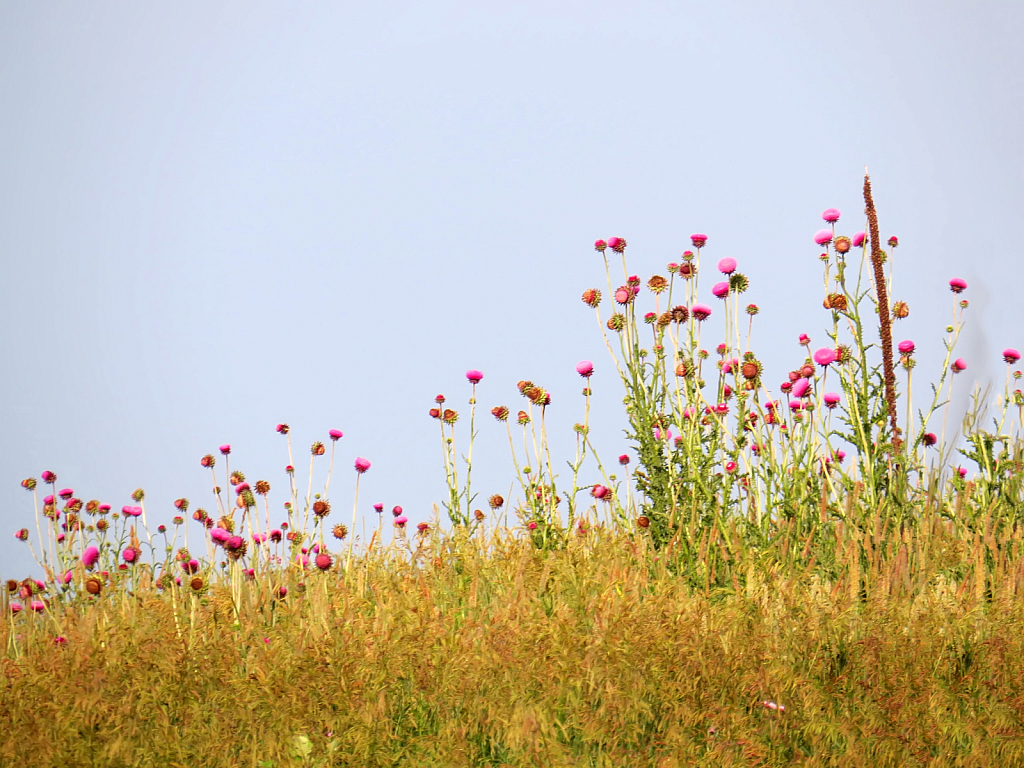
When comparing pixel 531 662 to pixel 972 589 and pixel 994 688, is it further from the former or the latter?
pixel 972 589

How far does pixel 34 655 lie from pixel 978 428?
512 cm

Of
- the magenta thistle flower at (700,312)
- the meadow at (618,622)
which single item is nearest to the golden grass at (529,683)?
the meadow at (618,622)

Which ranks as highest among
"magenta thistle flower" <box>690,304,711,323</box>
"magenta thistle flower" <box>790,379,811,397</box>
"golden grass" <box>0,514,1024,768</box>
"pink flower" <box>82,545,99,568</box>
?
"magenta thistle flower" <box>690,304,711,323</box>

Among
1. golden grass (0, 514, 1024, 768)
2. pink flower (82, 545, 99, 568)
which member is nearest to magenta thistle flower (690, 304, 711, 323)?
golden grass (0, 514, 1024, 768)

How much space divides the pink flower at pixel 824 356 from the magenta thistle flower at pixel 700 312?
59 cm

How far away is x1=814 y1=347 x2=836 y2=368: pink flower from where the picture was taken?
14.8 feet

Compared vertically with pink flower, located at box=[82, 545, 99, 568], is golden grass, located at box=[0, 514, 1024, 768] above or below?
below

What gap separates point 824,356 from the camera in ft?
14.9

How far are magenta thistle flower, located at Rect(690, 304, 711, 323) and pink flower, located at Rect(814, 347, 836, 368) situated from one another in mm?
589

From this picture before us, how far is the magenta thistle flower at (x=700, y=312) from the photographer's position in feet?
15.5

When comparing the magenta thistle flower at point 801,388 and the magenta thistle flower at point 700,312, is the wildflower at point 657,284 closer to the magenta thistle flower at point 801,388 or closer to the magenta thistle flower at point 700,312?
the magenta thistle flower at point 700,312

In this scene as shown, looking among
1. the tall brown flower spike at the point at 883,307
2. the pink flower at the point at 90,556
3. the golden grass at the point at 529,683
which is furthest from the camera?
the tall brown flower spike at the point at 883,307

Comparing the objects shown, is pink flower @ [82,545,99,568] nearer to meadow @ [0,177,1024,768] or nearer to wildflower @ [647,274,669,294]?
meadow @ [0,177,1024,768]

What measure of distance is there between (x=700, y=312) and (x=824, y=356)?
0.66 m
